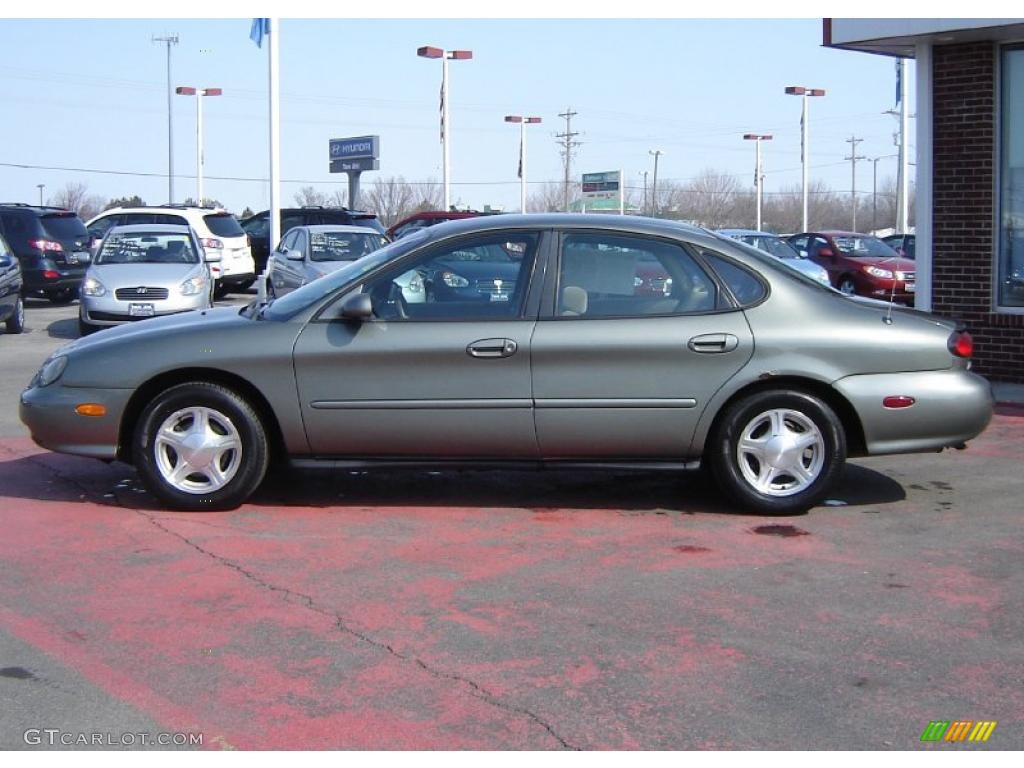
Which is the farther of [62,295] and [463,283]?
[62,295]

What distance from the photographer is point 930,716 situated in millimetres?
4270

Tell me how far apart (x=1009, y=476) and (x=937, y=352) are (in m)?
1.52

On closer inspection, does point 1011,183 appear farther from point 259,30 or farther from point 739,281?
point 259,30

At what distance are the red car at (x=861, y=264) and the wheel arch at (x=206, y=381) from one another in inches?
685

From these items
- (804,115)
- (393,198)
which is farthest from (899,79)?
(393,198)

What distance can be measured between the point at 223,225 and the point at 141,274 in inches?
Answer: 276

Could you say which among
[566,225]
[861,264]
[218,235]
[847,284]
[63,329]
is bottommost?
[63,329]

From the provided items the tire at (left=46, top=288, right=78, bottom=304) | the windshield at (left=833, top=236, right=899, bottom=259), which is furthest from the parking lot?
the windshield at (left=833, top=236, right=899, bottom=259)

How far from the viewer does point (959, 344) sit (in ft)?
23.3

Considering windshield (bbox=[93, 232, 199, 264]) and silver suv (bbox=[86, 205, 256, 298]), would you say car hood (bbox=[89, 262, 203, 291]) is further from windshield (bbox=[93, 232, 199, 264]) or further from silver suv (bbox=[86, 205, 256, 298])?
silver suv (bbox=[86, 205, 256, 298])

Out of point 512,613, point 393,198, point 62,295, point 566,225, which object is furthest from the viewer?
point 393,198

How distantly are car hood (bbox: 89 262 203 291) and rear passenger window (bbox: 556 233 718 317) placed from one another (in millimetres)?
10414

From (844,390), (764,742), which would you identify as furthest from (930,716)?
(844,390)

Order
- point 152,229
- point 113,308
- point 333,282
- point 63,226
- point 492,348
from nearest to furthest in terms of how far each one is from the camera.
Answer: point 492,348 → point 333,282 → point 113,308 → point 152,229 → point 63,226
